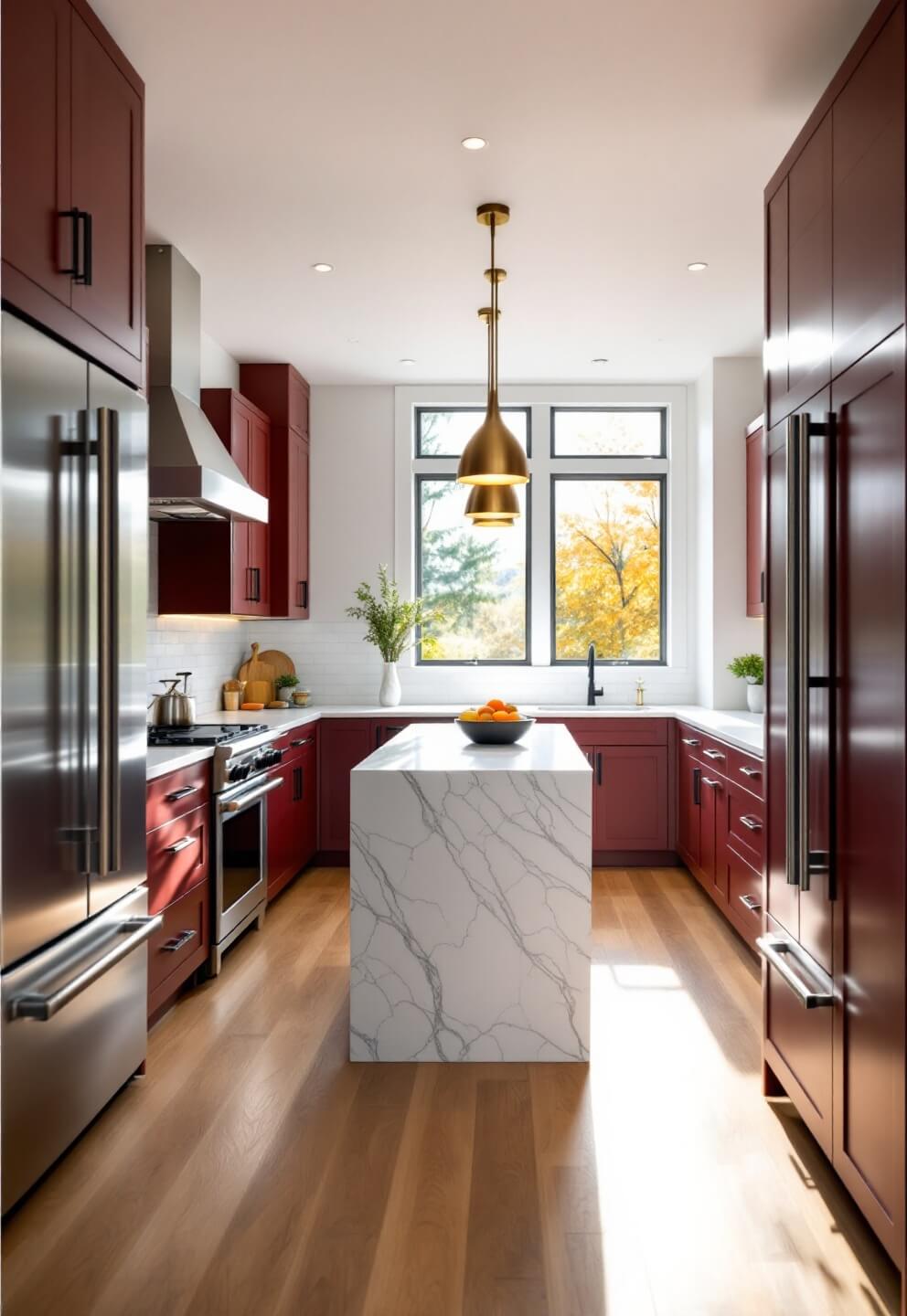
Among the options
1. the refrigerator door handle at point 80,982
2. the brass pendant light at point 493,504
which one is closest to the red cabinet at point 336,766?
the brass pendant light at point 493,504

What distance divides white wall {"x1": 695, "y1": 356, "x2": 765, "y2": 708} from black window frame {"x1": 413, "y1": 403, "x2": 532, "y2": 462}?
3.70 ft

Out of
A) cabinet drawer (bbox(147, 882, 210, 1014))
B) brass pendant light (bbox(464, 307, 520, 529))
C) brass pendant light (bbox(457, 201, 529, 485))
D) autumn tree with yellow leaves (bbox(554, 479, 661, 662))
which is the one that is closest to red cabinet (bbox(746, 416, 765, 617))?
autumn tree with yellow leaves (bbox(554, 479, 661, 662))

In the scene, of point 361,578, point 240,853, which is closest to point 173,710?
point 240,853

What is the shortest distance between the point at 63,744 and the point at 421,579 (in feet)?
14.3

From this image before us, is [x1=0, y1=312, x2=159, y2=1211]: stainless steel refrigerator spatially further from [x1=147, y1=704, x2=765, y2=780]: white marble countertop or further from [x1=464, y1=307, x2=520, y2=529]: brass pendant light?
[x1=147, y1=704, x2=765, y2=780]: white marble countertop

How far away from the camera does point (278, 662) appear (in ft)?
21.0

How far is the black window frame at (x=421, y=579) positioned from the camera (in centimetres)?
652

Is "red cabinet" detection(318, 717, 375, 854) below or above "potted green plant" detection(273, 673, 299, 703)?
below

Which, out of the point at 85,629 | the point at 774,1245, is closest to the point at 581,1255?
the point at 774,1245

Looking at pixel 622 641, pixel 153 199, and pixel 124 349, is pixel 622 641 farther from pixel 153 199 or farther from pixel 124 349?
pixel 124 349

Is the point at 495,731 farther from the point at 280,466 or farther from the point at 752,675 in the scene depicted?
the point at 280,466

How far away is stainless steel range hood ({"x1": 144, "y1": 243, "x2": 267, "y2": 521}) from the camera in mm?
3988

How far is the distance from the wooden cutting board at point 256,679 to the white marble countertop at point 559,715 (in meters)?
0.17

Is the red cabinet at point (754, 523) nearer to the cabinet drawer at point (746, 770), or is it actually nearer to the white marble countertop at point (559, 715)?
the white marble countertop at point (559, 715)
